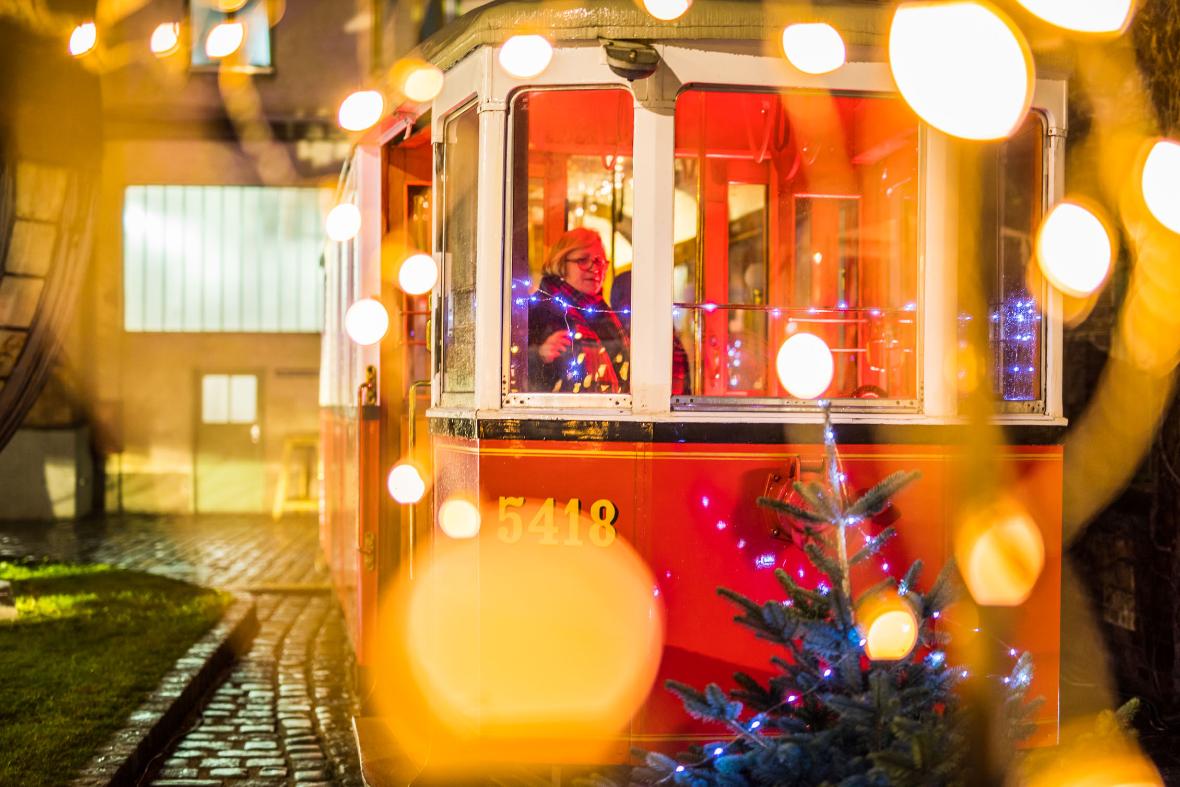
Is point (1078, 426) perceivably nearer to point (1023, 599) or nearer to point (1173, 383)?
point (1173, 383)

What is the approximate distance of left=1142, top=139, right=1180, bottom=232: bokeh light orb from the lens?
5676 millimetres

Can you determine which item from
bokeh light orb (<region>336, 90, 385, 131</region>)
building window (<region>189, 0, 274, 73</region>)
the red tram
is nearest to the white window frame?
the red tram

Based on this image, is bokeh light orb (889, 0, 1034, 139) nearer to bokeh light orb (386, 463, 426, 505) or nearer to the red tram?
the red tram

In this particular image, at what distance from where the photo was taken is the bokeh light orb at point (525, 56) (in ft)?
13.3

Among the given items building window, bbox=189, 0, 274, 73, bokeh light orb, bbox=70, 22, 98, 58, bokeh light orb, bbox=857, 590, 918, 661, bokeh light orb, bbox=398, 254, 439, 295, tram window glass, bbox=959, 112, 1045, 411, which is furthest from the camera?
building window, bbox=189, 0, 274, 73

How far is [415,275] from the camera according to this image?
5.33 meters

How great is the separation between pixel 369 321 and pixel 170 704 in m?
2.10

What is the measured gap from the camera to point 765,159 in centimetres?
625

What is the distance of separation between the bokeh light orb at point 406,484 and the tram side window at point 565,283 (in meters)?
1.09

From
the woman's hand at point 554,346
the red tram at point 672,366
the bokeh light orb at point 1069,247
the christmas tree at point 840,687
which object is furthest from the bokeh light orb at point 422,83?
the bokeh light orb at point 1069,247

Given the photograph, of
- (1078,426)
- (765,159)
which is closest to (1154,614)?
(1078,426)

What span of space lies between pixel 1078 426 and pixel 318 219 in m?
12.0

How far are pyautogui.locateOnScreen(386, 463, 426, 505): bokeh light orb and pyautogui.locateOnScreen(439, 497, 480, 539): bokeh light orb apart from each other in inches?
27.4

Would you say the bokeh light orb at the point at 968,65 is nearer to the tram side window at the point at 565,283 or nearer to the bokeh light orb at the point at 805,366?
the bokeh light orb at the point at 805,366
